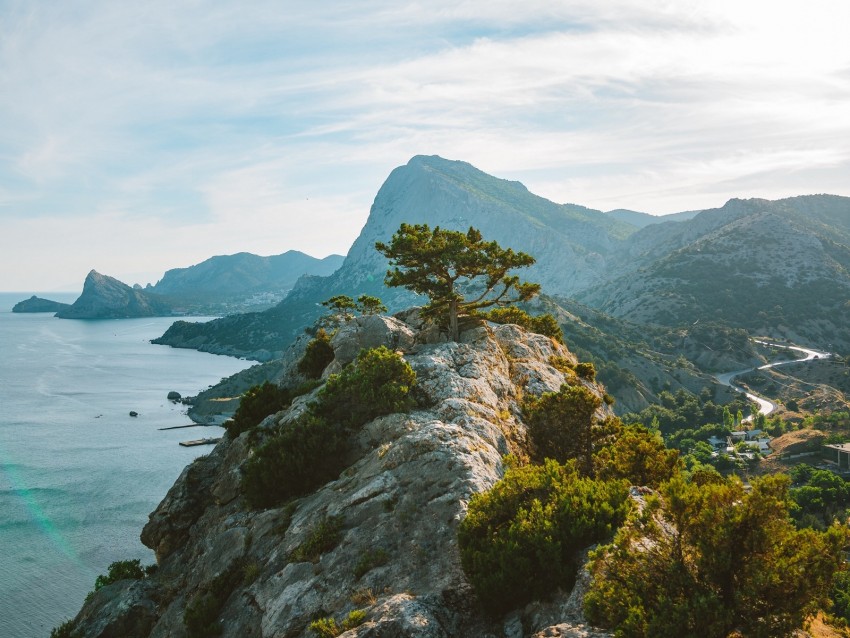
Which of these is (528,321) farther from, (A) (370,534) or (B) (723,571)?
(B) (723,571)

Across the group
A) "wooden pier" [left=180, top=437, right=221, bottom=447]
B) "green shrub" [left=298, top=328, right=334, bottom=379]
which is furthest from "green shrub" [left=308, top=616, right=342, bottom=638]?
"wooden pier" [left=180, top=437, right=221, bottom=447]

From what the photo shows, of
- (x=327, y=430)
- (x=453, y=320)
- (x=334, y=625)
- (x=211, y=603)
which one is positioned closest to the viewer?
(x=334, y=625)

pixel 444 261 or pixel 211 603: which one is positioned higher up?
pixel 444 261

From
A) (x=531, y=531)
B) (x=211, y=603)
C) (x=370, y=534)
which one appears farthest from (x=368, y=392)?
(x=531, y=531)

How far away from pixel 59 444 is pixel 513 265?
137053mm

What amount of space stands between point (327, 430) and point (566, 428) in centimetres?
1357

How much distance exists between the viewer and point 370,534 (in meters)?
19.8

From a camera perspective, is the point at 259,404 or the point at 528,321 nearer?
the point at 259,404

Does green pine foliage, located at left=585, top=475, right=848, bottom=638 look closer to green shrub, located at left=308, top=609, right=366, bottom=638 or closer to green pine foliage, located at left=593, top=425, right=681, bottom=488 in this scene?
green shrub, located at left=308, top=609, right=366, bottom=638

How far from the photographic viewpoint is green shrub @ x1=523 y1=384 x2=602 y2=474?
28516mm

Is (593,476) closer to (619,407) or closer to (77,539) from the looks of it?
(77,539)

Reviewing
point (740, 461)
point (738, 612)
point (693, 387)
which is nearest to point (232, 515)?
point (738, 612)

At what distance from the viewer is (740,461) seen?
379 feet

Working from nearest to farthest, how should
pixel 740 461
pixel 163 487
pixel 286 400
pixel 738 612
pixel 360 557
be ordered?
1. pixel 738 612
2. pixel 360 557
3. pixel 286 400
4. pixel 163 487
5. pixel 740 461
